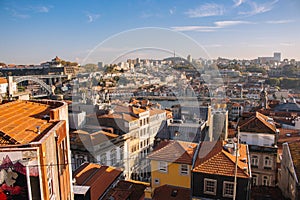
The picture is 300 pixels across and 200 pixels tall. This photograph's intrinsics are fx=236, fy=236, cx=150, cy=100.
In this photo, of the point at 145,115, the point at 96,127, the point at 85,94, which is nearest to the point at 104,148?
the point at 96,127

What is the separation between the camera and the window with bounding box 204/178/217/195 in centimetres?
652

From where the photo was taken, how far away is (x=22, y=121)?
414 cm

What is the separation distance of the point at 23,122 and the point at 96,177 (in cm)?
515

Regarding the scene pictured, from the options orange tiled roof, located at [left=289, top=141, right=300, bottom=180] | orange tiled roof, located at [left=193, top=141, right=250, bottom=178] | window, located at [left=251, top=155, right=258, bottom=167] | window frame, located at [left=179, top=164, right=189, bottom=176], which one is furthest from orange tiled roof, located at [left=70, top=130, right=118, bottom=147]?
orange tiled roof, located at [left=289, top=141, right=300, bottom=180]

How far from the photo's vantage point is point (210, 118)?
514 inches

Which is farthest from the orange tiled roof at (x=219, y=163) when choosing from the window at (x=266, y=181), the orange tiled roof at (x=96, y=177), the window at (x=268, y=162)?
the orange tiled roof at (x=96, y=177)

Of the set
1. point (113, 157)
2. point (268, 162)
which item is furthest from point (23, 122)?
point (268, 162)

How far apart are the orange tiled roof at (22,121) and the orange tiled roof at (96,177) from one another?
381 centimetres

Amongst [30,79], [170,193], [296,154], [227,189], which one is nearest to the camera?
[227,189]

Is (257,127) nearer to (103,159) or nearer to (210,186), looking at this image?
(210,186)

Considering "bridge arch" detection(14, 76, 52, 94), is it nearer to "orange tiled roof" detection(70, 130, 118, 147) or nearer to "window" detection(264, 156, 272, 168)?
"orange tiled roof" detection(70, 130, 118, 147)

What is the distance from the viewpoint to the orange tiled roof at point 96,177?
8060 millimetres

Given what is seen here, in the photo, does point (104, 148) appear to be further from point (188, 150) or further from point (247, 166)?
point (247, 166)

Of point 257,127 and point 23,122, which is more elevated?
point 23,122
